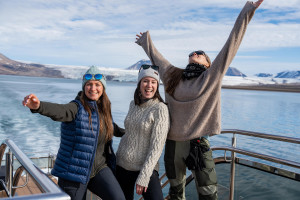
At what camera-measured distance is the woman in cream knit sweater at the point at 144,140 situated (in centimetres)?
180

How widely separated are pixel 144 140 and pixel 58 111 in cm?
56

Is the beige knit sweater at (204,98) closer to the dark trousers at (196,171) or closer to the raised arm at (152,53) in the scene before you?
the dark trousers at (196,171)

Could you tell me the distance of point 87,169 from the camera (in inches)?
A: 68.8

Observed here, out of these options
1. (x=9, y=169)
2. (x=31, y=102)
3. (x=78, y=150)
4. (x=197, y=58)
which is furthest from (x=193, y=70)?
(x=9, y=169)

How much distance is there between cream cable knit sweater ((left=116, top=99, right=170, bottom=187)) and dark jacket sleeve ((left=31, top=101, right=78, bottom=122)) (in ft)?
1.20

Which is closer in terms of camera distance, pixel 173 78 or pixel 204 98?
pixel 204 98

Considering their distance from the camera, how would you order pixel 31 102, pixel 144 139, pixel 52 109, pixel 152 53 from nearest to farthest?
pixel 31 102 < pixel 52 109 < pixel 144 139 < pixel 152 53

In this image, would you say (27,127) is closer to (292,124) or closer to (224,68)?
(224,68)

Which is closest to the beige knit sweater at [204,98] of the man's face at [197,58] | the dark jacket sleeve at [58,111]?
the man's face at [197,58]

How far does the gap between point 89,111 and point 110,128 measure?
0.19 metres

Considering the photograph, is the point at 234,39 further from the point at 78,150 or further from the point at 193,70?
the point at 78,150

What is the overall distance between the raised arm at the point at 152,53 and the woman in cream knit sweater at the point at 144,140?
27cm

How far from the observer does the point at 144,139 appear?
1.85 m

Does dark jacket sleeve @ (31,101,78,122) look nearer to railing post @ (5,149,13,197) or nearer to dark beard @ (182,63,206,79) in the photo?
railing post @ (5,149,13,197)
